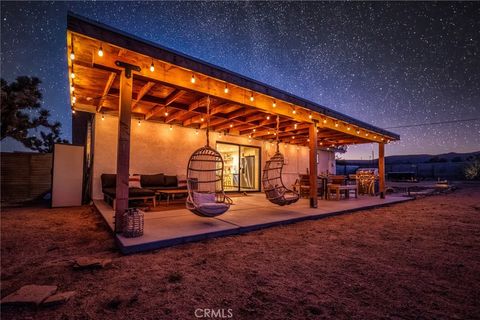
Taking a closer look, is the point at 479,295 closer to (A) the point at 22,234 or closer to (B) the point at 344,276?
(B) the point at 344,276

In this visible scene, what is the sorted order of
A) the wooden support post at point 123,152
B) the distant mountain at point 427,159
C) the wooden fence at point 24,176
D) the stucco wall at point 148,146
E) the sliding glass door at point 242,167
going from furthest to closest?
the distant mountain at point 427,159 < the sliding glass door at point 242,167 < the wooden fence at point 24,176 < the stucco wall at point 148,146 < the wooden support post at point 123,152

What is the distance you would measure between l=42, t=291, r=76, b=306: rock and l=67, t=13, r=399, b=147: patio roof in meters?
3.01

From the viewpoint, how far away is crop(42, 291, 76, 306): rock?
1739 mm

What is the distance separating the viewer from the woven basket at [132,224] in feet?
10.7

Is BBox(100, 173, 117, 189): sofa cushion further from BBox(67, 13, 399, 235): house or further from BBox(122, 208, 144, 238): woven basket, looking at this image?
BBox(122, 208, 144, 238): woven basket

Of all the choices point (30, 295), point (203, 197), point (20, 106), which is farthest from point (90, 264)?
point (20, 106)

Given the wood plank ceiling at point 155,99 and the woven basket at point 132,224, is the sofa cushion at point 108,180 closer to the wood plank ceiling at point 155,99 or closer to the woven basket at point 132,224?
the wood plank ceiling at point 155,99

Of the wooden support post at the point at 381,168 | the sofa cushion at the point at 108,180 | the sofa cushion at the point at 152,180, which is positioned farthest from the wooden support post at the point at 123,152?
the wooden support post at the point at 381,168

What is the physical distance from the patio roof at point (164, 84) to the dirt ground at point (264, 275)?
9.50ft

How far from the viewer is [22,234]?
3.79 meters

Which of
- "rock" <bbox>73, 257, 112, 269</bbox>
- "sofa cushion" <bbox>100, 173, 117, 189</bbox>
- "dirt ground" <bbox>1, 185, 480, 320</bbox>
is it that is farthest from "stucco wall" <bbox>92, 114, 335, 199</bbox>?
"rock" <bbox>73, 257, 112, 269</bbox>

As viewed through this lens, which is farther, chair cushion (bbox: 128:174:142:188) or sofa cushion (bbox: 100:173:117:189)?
chair cushion (bbox: 128:174:142:188)

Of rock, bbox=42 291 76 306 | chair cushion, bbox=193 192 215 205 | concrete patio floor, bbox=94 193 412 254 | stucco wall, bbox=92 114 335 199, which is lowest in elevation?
rock, bbox=42 291 76 306

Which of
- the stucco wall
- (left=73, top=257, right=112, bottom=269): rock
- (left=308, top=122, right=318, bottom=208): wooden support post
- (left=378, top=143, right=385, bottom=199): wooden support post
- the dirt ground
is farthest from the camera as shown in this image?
(left=378, top=143, right=385, bottom=199): wooden support post
